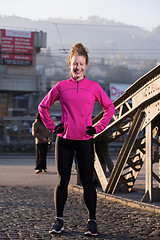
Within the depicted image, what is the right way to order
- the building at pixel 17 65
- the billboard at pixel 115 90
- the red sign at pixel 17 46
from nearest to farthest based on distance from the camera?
1. the building at pixel 17 65
2. the red sign at pixel 17 46
3. the billboard at pixel 115 90


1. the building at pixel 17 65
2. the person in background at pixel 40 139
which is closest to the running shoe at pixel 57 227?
the person in background at pixel 40 139

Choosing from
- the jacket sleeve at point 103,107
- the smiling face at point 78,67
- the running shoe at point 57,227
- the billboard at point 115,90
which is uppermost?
the smiling face at point 78,67

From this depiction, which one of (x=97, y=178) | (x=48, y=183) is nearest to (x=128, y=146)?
(x=97, y=178)

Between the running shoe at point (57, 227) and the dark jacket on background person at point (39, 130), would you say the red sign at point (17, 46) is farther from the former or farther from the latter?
the running shoe at point (57, 227)

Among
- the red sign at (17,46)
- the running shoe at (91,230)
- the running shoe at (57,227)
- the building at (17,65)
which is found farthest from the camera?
the red sign at (17,46)

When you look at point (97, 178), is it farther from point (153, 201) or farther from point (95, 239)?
point (95, 239)

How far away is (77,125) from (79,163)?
1.39ft

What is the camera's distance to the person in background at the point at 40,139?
1387cm

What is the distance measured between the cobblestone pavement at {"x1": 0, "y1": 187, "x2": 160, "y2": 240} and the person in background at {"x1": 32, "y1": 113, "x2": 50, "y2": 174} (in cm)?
560

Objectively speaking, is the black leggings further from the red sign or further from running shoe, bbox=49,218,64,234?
the red sign

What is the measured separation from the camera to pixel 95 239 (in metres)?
4.80

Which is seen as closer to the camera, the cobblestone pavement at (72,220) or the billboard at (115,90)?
the cobblestone pavement at (72,220)

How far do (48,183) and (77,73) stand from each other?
257 inches

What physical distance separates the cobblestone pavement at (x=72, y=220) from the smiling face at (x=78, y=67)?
5.33 ft
